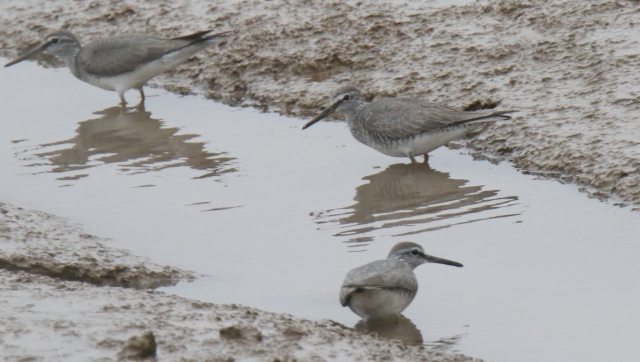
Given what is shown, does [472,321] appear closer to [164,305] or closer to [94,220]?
[164,305]

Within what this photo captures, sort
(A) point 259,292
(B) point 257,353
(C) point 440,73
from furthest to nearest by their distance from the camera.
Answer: (C) point 440,73 → (A) point 259,292 → (B) point 257,353

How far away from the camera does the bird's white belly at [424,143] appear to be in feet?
32.7

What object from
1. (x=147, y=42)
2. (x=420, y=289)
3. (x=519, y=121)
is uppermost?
(x=147, y=42)

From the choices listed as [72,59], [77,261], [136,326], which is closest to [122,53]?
[72,59]

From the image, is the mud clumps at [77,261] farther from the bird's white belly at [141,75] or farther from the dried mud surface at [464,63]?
the bird's white belly at [141,75]

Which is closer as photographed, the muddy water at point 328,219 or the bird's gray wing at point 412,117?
the muddy water at point 328,219

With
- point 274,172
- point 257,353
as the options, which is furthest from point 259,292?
point 274,172

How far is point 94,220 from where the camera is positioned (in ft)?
28.5

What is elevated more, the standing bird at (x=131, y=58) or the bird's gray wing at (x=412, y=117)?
the standing bird at (x=131, y=58)

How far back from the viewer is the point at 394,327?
6.66 m

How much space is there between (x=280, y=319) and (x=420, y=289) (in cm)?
142

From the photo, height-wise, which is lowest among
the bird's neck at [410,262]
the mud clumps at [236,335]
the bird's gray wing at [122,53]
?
the mud clumps at [236,335]

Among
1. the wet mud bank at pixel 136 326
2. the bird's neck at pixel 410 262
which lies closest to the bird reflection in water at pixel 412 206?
the bird's neck at pixel 410 262

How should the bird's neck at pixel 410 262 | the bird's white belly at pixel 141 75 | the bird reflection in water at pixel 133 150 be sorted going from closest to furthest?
the bird's neck at pixel 410 262 → the bird reflection in water at pixel 133 150 → the bird's white belly at pixel 141 75
